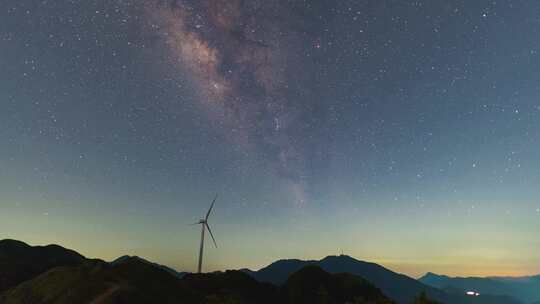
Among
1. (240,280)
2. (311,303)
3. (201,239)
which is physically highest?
(201,239)

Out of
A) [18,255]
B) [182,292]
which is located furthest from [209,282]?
[18,255]

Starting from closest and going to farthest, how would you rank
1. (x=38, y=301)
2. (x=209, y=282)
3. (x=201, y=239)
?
(x=38, y=301), (x=201, y=239), (x=209, y=282)

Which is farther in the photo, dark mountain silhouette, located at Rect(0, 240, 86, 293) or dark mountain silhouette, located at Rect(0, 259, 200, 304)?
dark mountain silhouette, located at Rect(0, 240, 86, 293)

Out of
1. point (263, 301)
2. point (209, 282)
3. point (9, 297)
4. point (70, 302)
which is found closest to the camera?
point (70, 302)

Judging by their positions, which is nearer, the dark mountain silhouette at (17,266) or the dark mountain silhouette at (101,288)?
the dark mountain silhouette at (101,288)

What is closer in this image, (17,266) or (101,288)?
(101,288)

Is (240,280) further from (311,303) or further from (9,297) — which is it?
(9,297)

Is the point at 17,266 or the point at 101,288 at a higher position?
the point at 17,266

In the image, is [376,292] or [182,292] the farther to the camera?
[376,292]

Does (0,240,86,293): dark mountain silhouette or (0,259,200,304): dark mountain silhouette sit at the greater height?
(0,240,86,293): dark mountain silhouette

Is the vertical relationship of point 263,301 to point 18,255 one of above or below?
below

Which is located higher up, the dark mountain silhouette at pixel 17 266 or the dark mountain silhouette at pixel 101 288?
the dark mountain silhouette at pixel 17 266

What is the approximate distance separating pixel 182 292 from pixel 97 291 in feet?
91.7

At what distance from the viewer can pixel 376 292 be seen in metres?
199
